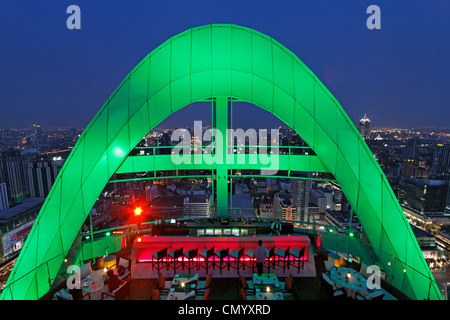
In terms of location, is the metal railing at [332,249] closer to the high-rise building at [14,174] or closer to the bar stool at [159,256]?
the bar stool at [159,256]

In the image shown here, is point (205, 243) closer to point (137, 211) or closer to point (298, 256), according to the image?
point (298, 256)

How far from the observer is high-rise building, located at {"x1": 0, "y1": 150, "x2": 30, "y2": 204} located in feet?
143

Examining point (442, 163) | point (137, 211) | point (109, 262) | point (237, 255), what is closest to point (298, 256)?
point (237, 255)

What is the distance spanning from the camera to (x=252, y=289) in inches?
264

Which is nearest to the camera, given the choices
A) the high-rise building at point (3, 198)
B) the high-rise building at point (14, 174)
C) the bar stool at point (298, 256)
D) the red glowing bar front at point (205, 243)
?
the bar stool at point (298, 256)

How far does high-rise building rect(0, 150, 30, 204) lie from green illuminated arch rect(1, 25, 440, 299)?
44.6 m

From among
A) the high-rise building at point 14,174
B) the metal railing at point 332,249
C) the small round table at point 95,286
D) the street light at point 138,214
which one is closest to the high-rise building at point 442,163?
the metal railing at point 332,249

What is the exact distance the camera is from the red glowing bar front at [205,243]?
30.3ft

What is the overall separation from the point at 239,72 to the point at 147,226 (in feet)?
29.7

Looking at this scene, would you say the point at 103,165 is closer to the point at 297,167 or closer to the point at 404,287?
the point at 297,167

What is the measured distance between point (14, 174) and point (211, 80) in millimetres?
52943

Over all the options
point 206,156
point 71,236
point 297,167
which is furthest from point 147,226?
point 297,167

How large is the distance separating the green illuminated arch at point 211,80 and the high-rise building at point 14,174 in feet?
146
